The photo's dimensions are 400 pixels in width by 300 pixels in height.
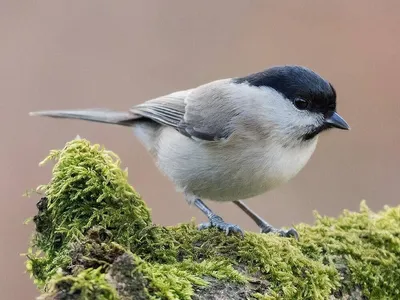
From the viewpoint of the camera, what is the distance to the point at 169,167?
3307 mm

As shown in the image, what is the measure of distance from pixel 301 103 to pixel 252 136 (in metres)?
0.32

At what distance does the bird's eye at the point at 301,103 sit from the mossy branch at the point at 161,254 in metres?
0.69

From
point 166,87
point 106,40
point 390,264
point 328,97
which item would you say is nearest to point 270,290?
point 390,264

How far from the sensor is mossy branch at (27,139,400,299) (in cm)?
188

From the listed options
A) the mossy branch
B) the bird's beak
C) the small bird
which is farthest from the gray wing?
the mossy branch

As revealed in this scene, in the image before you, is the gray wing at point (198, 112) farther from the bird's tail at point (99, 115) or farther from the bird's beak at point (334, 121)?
the bird's beak at point (334, 121)

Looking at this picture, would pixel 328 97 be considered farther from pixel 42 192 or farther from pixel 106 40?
pixel 106 40

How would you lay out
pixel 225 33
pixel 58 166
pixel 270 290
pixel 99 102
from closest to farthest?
pixel 270 290
pixel 58 166
pixel 99 102
pixel 225 33

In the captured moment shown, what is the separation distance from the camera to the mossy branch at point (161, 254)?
1.88 meters

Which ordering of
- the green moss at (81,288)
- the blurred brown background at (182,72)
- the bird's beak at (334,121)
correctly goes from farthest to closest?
the blurred brown background at (182,72) < the bird's beak at (334,121) < the green moss at (81,288)

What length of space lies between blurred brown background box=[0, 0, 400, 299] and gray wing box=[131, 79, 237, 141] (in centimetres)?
216

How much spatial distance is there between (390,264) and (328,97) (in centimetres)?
91

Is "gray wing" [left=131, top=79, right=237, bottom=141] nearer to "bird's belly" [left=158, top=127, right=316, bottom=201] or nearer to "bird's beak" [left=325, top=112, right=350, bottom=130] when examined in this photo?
"bird's belly" [left=158, top=127, right=316, bottom=201]

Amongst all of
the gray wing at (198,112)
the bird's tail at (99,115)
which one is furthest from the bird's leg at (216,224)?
the bird's tail at (99,115)
